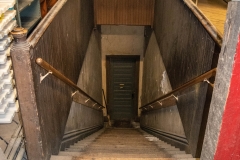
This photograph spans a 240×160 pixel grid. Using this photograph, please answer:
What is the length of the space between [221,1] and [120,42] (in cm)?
311

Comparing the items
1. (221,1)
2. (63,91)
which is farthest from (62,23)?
(221,1)

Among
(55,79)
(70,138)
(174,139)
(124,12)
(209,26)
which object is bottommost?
(174,139)

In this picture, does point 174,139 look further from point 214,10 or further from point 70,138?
point 214,10

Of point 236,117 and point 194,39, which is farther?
point 194,39

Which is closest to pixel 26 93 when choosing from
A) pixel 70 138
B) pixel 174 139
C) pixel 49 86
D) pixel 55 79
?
pixel 49 86

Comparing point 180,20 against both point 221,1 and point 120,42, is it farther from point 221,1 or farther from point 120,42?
point 120,42

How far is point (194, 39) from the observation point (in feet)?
8.84

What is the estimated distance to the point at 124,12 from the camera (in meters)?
6.29

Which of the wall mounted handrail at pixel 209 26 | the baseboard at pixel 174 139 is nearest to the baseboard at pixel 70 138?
the baseboard at pixel 174 139

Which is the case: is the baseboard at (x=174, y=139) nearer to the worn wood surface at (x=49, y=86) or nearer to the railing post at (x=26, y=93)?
the worn wood surface at (x=49, y=86)

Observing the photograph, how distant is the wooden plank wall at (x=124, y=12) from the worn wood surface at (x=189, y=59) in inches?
90.4

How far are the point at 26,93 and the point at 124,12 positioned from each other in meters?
4.84

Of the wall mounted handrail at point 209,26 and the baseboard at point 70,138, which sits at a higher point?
the wall mounted handrail at point 209,26

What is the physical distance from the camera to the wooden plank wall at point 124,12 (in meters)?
6.18
